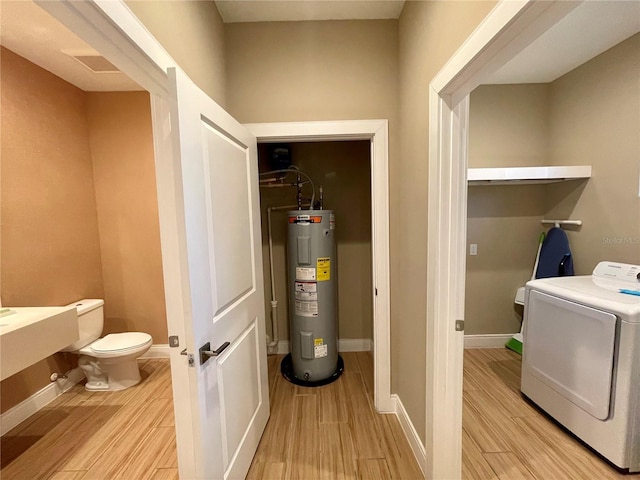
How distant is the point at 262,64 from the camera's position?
5.60ft

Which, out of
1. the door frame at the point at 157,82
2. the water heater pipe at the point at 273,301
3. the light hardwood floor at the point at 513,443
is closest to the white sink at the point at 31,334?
the door frame at the point at 157,82

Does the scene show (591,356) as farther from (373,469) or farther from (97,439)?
(97,439)

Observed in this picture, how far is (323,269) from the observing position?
2182 mm

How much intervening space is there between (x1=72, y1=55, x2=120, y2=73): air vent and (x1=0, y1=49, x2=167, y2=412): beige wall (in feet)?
1.25

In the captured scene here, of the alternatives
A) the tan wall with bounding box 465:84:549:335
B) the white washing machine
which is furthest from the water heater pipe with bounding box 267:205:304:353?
the white washing machine

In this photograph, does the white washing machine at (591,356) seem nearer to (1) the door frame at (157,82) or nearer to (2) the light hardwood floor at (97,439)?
(1) the door frame at (157,82)

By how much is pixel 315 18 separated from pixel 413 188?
1.22 meters

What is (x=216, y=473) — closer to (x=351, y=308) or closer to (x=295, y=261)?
(x=295, y=261)

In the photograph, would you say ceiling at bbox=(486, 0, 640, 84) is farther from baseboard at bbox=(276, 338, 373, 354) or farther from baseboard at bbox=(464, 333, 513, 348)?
baseboard at bbox=(276, 338, 373, 354)

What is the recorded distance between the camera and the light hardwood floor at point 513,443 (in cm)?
147

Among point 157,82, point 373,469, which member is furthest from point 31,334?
point 373,469

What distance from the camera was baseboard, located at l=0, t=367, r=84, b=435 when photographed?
179 cm

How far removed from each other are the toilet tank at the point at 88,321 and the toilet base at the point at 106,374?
5.5 inches

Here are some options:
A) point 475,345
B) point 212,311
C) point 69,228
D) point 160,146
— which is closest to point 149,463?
point 212,311
